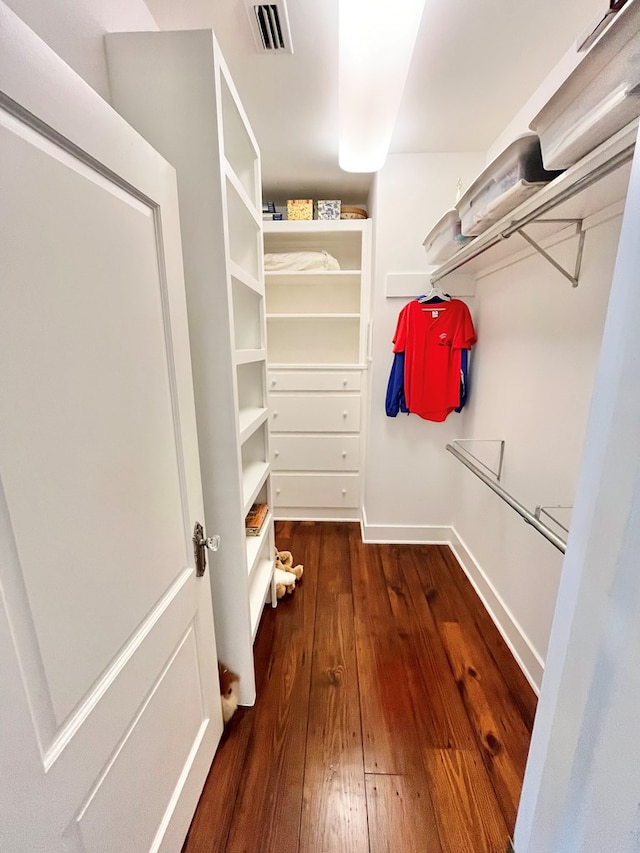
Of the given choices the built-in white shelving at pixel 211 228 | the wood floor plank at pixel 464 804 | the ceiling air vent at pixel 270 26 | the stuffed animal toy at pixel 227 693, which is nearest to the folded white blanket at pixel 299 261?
the built-in white shelving at pixel 211 228

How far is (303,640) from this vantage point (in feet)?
5.68

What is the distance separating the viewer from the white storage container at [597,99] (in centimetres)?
68

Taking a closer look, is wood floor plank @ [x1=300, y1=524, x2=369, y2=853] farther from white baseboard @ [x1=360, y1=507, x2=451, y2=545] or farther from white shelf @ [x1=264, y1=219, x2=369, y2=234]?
white shelf @ [x1=264, y1=219, x2=369, y2=234]

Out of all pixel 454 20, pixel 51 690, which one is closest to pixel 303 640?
pixel 51 690

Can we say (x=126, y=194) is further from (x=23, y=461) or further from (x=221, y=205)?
(x=23, y=461)

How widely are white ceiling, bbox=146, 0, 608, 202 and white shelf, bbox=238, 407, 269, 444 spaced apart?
4.24 ft

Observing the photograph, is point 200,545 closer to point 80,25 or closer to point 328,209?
point 80,25

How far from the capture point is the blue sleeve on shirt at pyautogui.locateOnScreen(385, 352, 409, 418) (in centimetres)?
223

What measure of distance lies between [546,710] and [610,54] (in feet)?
4.55

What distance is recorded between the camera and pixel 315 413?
2.69 meters

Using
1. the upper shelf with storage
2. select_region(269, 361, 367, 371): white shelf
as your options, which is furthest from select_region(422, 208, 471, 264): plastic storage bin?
select_region(269, 361, 367, 371): white shelf

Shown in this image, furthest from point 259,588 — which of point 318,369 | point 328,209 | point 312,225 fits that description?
point 328,209

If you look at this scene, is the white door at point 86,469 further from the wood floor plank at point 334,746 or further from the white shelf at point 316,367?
the white shelf at point 316,367

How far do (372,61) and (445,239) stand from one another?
0.83 m
